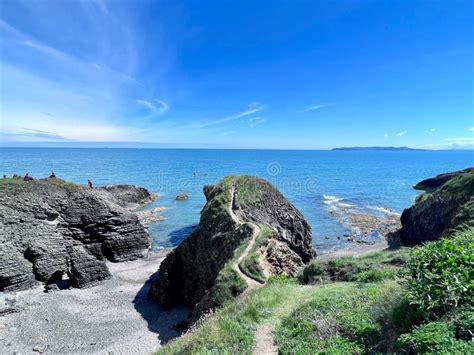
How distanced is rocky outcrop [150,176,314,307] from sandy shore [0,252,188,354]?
8.63 ft

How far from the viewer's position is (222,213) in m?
33.1

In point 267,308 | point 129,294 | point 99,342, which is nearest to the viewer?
point 267,308

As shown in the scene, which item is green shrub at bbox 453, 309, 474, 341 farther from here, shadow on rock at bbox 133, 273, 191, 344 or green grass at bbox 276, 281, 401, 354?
shadow on rock at bbox 133, 273, 191, 344

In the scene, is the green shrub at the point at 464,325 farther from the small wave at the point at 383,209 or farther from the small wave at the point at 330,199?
the small wave at the point at 330,199

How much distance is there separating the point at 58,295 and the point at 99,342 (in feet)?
33.6

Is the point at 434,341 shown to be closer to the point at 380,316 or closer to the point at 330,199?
the point at 380,316

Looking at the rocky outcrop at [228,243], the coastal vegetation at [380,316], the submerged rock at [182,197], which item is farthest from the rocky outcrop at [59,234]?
the submerged rock at [182,197]

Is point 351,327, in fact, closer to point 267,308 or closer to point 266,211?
point 267,308

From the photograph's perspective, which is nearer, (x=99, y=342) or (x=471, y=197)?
(x=99, y=342)

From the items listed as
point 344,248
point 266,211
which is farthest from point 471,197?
point 266,211

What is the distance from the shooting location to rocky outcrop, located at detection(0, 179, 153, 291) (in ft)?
104

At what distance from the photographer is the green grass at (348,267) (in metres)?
17.4

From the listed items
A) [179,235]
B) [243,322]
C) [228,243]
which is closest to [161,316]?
[228,243]

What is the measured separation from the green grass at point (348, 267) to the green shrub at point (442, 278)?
946 cm
